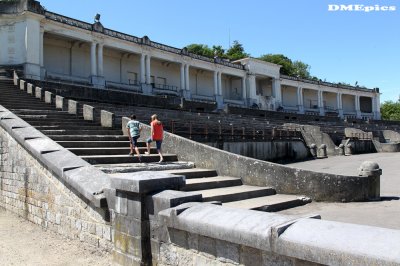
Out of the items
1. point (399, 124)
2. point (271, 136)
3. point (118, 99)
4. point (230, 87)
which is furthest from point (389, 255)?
point (399, 124)

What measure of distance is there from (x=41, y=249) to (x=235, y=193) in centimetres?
377

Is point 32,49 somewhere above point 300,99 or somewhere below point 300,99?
above

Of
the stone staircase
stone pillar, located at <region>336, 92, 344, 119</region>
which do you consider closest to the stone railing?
the stone staircase

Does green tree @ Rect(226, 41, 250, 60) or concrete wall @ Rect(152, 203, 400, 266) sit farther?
green tree @ Rect(226, 41, 250, 60)

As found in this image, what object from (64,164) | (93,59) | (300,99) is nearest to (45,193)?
(64,164)

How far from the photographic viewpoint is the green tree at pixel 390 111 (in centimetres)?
8739

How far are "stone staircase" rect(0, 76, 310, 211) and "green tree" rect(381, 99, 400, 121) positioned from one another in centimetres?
8797

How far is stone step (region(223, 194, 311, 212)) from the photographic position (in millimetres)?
6935

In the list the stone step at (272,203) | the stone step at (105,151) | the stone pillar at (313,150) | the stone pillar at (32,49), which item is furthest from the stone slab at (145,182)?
the stone pillar at (32,49)

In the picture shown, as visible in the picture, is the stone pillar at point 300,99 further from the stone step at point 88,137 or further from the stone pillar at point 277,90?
the stone step at point 88,137

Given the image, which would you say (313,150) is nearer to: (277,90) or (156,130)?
(156,130)

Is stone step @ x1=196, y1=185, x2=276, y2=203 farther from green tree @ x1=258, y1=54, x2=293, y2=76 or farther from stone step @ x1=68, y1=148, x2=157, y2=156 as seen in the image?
green tree @ x1=258, y1=54, x2=293, y2=76

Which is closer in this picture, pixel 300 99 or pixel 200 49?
pixel 300 99

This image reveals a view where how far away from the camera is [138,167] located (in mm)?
8781
